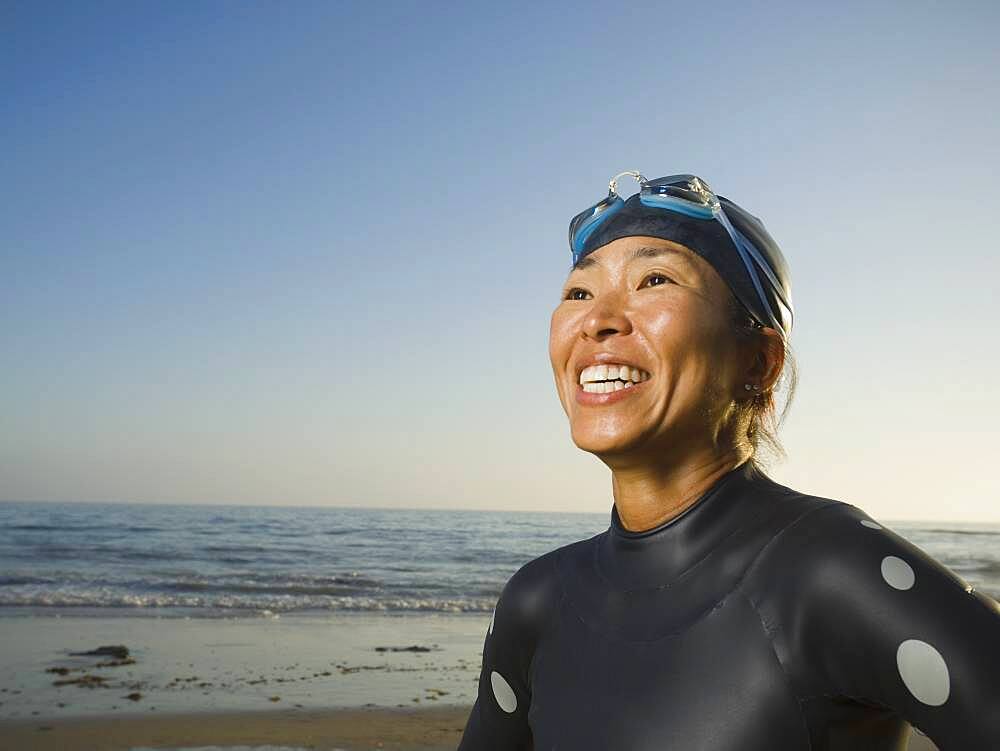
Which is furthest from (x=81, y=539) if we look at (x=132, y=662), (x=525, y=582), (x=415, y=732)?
(x=525, y=582)

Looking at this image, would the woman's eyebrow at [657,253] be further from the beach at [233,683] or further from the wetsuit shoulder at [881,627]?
the beach at [233,683]

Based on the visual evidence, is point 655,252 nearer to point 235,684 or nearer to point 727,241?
point 727,241

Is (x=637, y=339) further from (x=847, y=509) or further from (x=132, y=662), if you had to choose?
(x=132, y=662)

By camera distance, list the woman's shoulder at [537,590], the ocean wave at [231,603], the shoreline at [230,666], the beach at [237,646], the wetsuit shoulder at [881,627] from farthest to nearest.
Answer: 1. the ocean wave at [231,603]
2. the shoreline at [230,666]
3. the beach at [237,646]
4. the woman's shoulder at [537,590]
5. the wetsuit shoulder at [881,627]

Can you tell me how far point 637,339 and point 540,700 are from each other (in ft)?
2.67

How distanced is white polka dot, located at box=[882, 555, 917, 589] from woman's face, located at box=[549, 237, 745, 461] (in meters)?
0.53

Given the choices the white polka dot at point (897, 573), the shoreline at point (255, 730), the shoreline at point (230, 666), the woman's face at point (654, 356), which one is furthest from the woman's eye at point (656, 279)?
the shoreline at point (230, 666)

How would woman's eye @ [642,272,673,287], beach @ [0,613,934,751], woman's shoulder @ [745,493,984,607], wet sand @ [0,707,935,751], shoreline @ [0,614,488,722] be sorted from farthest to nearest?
1. shoreline @ [0,614,488,722]
2. beach @ [0,613,934,751]
3. wet sand @ [0,707,935,751]
4. woman's eye @ [642,272,673,287]
5. woman's shoulder @ [745,493,984,607]

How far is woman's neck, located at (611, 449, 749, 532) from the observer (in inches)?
74.4

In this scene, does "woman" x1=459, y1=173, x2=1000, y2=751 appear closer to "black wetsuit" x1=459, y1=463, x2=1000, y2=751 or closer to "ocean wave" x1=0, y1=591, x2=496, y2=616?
"black wetsuit" x1=459, y1=463, x2=1000, y2=751

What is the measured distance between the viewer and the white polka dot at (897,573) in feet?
4.57

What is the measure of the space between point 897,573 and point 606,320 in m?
0.78

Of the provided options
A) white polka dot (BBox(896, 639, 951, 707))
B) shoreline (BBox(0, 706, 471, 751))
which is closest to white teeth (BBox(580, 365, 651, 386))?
white polka dot (BBox(896, 639, 951, 707))

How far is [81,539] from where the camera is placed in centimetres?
2755
